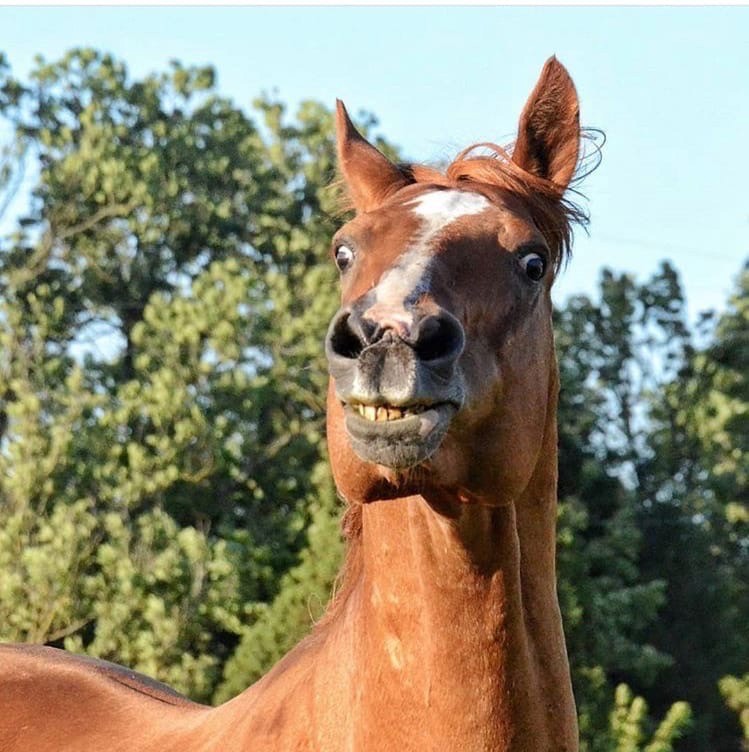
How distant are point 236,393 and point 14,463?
3.60 meters

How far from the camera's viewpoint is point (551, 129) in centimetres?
433

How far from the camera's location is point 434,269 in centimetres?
348

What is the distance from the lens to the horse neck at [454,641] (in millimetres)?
3607

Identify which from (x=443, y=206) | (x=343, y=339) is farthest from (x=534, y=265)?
(x=343, y=339)

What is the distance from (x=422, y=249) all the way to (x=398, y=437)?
22.3 inches

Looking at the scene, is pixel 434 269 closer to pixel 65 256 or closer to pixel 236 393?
pixel 236 393

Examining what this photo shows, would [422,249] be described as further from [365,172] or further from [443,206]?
[365,172]

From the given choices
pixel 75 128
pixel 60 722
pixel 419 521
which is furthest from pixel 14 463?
pixel 419 521

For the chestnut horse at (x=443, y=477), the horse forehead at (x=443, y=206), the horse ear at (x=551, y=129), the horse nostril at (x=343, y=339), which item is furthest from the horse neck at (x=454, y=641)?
the horse ear at (x=551, y=129)

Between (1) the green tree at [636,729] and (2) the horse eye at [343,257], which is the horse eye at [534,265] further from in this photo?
(1) the green tree at [636,729]

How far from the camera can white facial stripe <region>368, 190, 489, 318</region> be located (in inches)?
130

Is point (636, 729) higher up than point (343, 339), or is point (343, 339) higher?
point (636, 729)

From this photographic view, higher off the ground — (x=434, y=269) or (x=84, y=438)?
(x=84, y=438)

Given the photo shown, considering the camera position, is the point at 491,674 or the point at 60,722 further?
the point at 60,722
